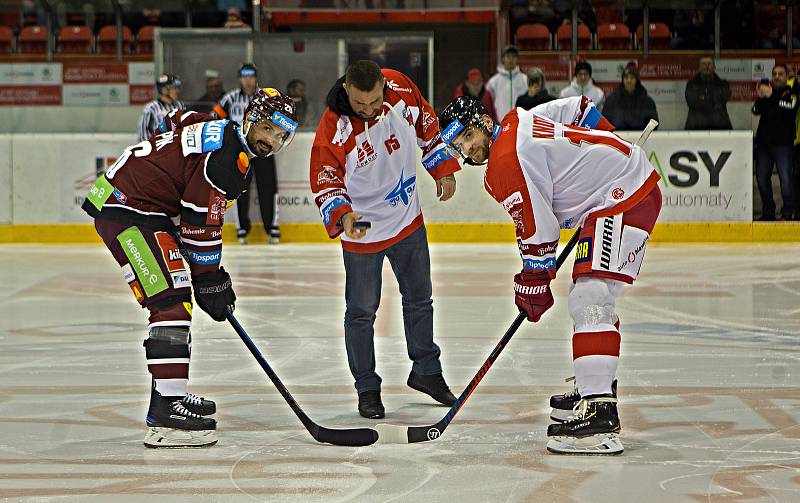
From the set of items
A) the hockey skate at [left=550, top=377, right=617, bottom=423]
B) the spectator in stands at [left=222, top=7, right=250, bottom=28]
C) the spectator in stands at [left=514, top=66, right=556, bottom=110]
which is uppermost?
the spectator in stands at [left=222, top=7, right=250, bottom=28]

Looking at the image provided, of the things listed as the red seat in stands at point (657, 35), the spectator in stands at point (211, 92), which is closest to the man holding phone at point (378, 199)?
the spectator in stands at point (211, 92)

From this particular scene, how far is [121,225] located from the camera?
393 cm

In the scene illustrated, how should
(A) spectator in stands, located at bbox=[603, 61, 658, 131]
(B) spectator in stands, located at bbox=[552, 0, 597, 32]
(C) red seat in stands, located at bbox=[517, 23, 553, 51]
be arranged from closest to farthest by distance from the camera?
(A) spectator in stands, located at bbox=[603, 61, 658, 131] → (C) red seat in stands, located at bbox=[517, 23, 553, 51] → (B) spectator in stands, located at bbox=[552, 0, 597, 32]

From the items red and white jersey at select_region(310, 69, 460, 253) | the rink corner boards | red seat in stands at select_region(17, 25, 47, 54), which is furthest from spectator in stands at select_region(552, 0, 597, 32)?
red and white jersey at select_region(310, 69, 460, 253)

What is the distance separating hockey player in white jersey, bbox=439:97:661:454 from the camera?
3.73m

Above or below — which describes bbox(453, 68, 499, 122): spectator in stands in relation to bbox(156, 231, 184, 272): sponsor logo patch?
above

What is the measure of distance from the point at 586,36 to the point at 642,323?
812 centimetres

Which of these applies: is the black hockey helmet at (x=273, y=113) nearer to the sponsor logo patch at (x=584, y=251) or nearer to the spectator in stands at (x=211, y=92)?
the sponsor logo patch at (x=584, y=251)

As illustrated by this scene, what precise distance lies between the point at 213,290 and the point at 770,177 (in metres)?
8.61

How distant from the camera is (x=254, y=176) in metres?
11.4

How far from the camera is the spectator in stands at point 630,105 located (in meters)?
11.3

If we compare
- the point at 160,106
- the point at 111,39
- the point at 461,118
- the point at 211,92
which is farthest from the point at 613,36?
the point at 461,118

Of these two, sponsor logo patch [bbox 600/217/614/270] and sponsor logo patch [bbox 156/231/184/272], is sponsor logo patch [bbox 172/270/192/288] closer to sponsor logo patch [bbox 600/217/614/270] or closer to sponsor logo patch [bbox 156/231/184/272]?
sponsor logo patch [bbox 156/231/184/272]

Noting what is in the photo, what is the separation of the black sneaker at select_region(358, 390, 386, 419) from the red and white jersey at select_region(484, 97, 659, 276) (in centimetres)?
88
